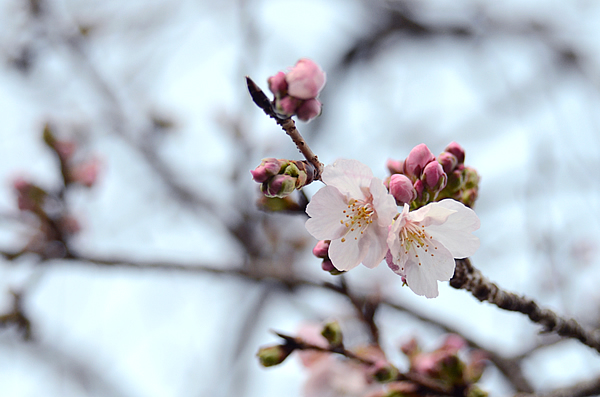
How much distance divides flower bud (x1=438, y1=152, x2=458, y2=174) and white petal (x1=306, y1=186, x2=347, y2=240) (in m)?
0.28

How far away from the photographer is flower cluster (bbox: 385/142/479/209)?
2.98ft

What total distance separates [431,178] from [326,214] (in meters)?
0.26

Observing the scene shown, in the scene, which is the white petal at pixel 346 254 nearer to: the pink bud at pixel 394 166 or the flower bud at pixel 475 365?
the pink bud at pixel 394 166

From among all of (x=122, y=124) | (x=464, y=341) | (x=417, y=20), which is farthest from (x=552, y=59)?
(x=122, y=124)

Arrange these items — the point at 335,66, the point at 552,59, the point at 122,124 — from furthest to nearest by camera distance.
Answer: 1. the point at 335,66
2. the point at 122,124
3. the point at 552,59

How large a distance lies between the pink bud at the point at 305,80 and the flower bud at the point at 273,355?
0.69 m

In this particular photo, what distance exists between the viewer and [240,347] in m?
3.40

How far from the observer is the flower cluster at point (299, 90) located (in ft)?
2.68

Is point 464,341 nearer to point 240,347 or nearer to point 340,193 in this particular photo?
point 340,193

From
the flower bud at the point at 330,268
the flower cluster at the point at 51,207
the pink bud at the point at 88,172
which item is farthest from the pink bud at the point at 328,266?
the pink bud at the point at 88,172

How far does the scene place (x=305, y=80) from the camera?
2.72 ft

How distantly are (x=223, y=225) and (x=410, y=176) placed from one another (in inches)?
108

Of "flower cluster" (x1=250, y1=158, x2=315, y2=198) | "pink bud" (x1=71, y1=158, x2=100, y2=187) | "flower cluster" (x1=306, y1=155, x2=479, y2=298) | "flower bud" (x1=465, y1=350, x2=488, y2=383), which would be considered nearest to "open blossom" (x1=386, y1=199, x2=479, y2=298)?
"flower cluster" (x1=306, y1=155, x2=479, y2=298)

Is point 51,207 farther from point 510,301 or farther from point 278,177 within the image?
point 510,301
